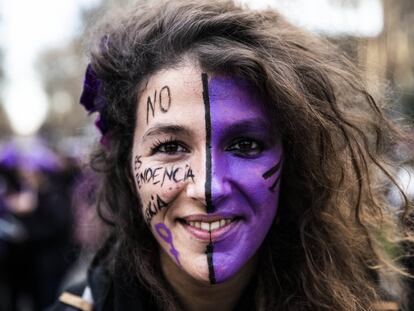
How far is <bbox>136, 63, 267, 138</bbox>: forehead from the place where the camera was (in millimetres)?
1729

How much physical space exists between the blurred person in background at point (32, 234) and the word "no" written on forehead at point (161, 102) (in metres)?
3.53

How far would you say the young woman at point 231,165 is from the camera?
173 centimetres

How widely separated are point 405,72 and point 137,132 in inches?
330

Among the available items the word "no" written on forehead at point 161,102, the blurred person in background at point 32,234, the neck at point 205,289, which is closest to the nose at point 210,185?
the word "no" written on forehead at point 161,102

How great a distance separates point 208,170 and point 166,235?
29 cm

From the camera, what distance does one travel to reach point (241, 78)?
175 centimetres

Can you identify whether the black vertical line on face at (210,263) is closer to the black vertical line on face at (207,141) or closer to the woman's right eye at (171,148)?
the black vertical line on face at (207,141)

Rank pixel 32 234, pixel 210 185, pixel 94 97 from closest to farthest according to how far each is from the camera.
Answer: pixel 210 185 < pixel 94 97 < pixel 32 234

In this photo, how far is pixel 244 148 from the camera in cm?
178

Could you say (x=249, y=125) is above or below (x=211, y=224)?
above

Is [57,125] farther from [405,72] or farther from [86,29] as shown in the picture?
[86,29]

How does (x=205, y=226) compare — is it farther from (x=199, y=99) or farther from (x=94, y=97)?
(x=94, y=97)

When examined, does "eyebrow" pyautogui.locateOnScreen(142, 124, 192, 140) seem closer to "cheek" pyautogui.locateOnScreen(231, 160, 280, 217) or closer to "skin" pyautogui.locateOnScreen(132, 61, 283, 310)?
"skin" pyautogui.locateOnScreen(132, 61, 283, 310)

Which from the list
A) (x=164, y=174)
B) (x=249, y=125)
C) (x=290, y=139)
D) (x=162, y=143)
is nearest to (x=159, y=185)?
(x=164, y=174)
